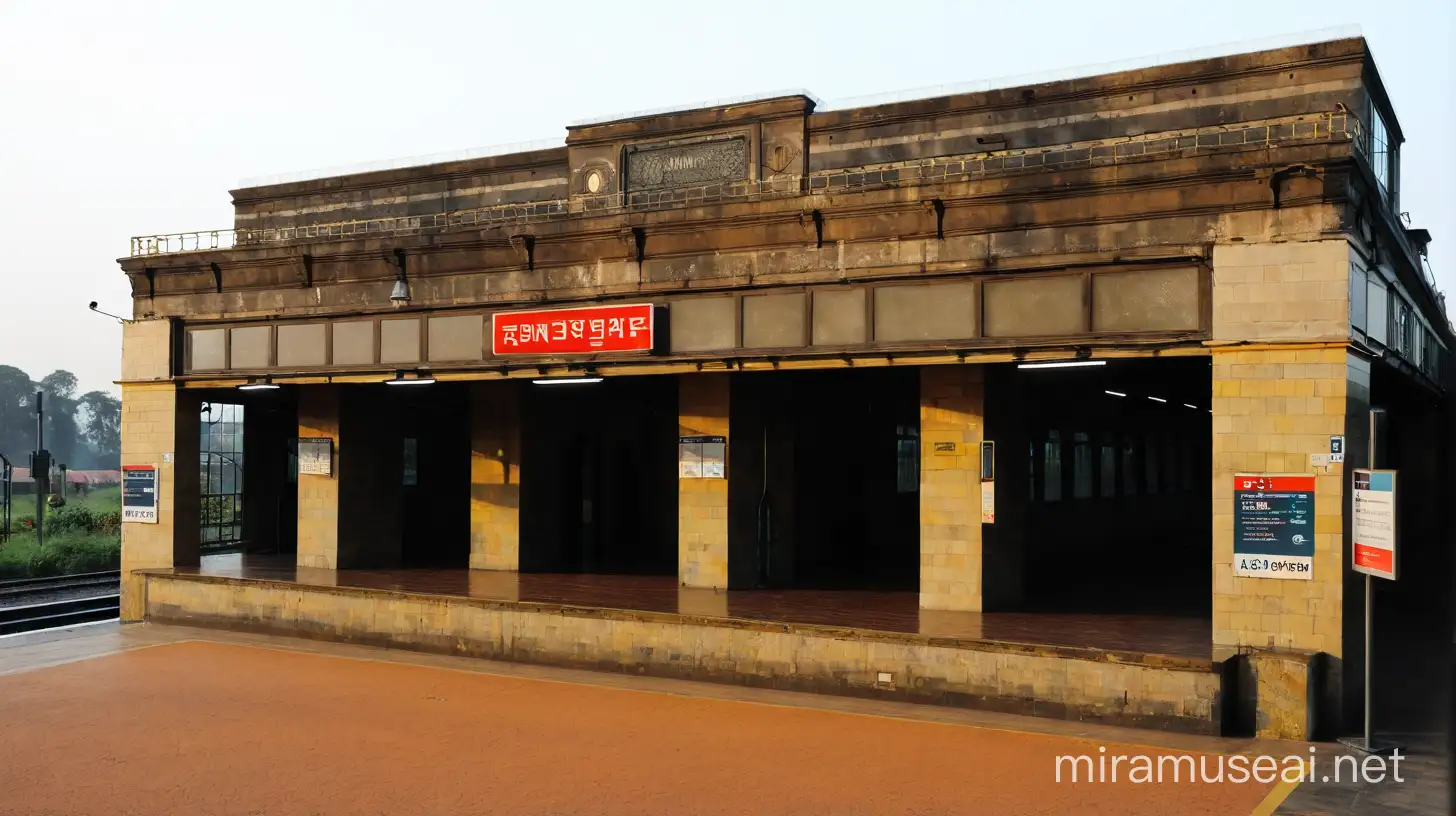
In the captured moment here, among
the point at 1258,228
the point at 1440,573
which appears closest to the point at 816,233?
the point at 1258,228

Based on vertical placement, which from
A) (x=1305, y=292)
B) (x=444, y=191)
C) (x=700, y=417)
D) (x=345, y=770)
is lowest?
(x=345, y=770)

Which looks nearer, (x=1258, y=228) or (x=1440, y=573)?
(x=1258, y=228)

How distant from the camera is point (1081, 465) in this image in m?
34.0

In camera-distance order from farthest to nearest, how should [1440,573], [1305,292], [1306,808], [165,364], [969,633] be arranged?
1. [1440,573]
2. [165,364]
3. [969,633]
4. [1305,292]
5. [1306,808]

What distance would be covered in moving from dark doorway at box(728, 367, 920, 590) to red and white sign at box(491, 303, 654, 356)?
2558 mm

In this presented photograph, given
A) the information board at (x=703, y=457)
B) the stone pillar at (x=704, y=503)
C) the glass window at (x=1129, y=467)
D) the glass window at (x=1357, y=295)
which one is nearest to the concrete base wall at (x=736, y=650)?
the stone pillar at (x=704, y=503)

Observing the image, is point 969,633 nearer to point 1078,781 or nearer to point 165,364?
point 1078,781

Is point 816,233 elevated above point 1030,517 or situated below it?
above

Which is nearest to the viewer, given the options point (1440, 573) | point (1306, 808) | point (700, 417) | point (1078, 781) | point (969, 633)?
point (1306, 808)

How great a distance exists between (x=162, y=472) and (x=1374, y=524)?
22.0 metres

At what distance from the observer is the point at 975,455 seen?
61.0ft

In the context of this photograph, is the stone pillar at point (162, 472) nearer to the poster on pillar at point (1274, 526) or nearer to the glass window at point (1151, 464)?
the poster on pillar at point (1274, 526)

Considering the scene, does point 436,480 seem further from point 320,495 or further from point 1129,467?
point 1129,467

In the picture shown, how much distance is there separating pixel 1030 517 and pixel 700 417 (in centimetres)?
1073
